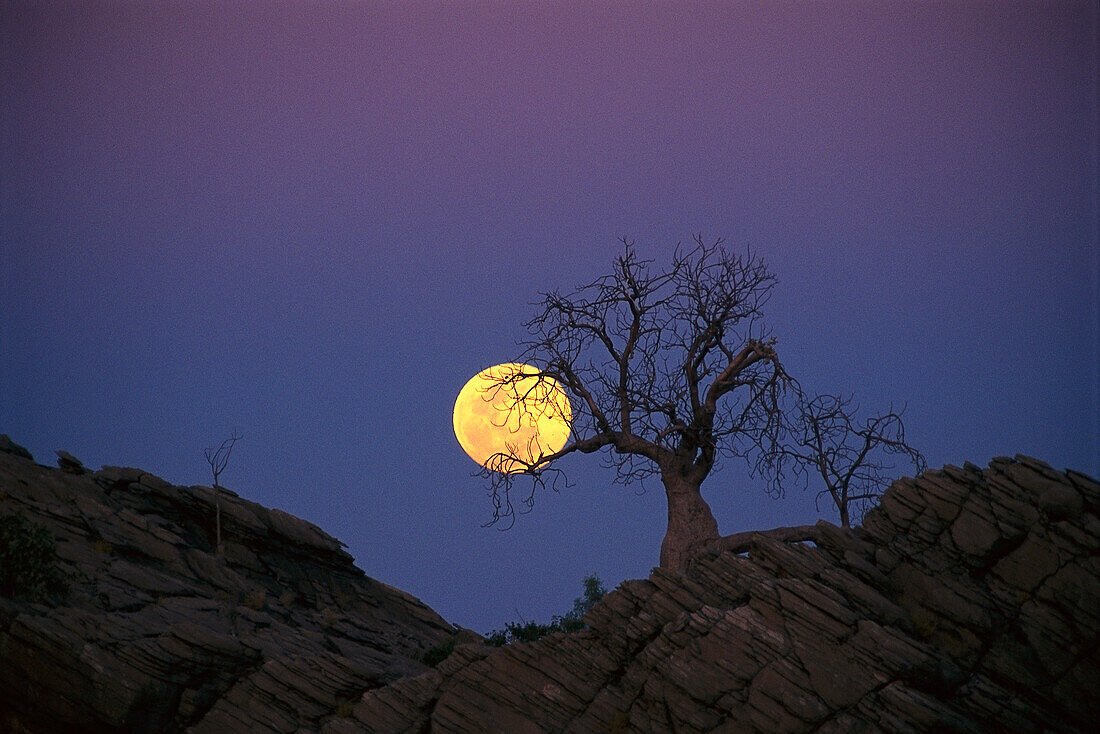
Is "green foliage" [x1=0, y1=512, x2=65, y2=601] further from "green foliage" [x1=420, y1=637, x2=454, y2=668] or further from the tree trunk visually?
the tree trunk

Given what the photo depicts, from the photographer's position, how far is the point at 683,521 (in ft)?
67.3

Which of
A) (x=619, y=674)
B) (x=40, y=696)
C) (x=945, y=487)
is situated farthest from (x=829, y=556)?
(x=40, y=696)

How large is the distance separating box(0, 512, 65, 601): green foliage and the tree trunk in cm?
1476

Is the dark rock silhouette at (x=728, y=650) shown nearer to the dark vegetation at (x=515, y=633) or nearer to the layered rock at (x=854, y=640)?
the layered rock at (x=854, y=640)

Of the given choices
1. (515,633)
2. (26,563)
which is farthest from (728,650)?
(26,563)

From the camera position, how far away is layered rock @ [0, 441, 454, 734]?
56.4 ft

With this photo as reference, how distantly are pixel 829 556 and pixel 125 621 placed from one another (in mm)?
15794

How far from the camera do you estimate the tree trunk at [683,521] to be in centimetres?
2014

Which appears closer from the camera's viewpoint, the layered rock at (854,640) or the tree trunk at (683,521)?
the layered rock at (854,640)

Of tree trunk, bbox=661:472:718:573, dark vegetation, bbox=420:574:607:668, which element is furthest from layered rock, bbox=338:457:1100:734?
dark vegetation, bbox=420:574:607:668

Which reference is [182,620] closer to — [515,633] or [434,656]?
[434,656]

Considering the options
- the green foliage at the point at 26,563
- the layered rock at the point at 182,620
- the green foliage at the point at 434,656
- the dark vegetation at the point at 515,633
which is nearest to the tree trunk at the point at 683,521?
the dark vegetation at the point at 515,633

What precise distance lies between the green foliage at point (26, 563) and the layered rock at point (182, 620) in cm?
37

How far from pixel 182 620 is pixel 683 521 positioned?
42.0 ft
